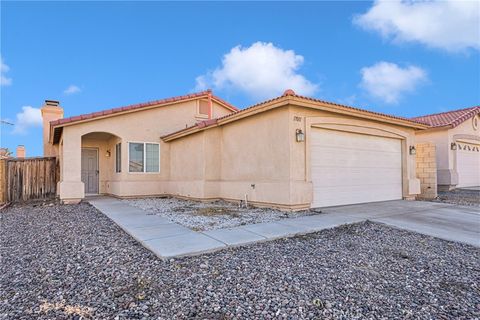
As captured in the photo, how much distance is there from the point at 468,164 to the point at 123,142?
776 inches

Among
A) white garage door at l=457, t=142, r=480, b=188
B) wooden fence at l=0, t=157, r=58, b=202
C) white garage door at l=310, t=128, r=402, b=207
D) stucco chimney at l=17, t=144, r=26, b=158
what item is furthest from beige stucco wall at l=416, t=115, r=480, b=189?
stucco chimney at l=17, t=144, r=26, b=158

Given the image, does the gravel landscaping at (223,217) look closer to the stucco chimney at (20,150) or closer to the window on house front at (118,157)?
the window on house front at (118,157)

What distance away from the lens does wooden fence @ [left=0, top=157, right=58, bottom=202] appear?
39.0ft

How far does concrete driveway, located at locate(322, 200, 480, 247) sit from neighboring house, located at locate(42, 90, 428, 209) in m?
1.38

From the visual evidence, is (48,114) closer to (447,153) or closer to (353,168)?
(353,168)

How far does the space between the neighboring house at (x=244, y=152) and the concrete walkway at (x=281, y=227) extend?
1552 mm

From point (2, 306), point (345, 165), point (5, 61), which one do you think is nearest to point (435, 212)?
point (345, 165)

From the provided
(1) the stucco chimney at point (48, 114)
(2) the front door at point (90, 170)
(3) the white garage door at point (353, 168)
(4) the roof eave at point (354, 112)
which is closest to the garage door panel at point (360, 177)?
(3) the white garage door at point (353, 168)

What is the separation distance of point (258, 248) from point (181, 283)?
67.1 inches

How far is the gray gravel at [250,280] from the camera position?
2738 mm

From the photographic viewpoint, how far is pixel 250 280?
133 inches

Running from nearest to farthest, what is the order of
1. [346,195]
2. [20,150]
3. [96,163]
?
[346,195] → [96,163] → [20,150]

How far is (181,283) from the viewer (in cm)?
328

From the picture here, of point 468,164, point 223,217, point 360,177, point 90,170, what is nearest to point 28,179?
point 90,170
